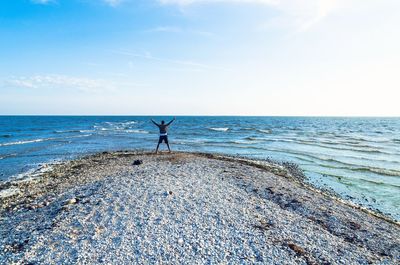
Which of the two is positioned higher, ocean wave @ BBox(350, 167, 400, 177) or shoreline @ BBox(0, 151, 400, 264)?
shoreline @ BBox(0, 151, 400, 264)

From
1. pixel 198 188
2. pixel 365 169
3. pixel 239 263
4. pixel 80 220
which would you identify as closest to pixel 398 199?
pixel 365 169

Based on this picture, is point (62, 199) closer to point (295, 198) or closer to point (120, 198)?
point (120, 198)

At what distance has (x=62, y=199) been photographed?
12.2 meters

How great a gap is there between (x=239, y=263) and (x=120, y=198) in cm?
638

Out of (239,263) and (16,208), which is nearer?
(239,263)

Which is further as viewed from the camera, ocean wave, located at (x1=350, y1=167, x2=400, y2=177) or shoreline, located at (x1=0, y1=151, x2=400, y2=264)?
ocean wave, located at (x1=350, y1=167, x2=400, y2=177)

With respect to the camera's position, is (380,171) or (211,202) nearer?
(211,202)

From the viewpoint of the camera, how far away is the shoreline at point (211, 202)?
28.1ft

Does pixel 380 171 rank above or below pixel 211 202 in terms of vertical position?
below

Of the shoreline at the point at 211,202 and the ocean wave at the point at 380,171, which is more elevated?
the shoreline at the point at 211,202

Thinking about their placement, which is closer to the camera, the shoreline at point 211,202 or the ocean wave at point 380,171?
the shoreline at point 211,202

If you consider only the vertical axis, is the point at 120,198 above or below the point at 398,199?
above

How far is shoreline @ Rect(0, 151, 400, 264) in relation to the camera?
338 inches

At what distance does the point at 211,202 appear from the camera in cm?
1171
